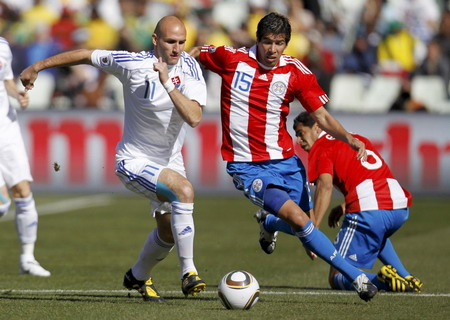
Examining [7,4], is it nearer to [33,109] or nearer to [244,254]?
[33,109]

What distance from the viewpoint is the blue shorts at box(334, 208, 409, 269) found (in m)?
8.88

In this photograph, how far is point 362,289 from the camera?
731cm

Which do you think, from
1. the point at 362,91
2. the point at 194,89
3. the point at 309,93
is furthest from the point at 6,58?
the point at 362,91

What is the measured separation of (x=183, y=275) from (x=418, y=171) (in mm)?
10915

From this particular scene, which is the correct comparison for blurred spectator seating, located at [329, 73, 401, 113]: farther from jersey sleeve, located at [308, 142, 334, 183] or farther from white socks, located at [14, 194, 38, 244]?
jersey sleeve, located at [308, 142, 334, 183]

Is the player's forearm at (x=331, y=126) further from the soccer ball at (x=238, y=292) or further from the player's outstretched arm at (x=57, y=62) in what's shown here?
the player's outstretched arm at (x=57, y=62)

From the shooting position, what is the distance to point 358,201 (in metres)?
8.92

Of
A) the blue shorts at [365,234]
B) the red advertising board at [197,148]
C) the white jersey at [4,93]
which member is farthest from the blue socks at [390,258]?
the red advertising board at [197,148]

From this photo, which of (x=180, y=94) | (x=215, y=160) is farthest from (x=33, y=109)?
(x=180, y=94)

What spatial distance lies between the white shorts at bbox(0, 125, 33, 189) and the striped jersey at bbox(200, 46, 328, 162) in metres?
2.75

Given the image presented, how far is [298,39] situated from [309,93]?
12288 mm

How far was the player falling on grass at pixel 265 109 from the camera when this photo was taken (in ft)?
25.8

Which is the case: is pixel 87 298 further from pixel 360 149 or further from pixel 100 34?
pixel 100 34

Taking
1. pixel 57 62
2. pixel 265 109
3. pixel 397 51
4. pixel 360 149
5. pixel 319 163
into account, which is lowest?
pixel 397 51
